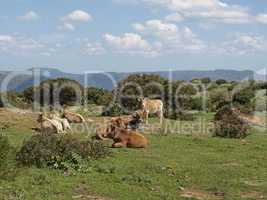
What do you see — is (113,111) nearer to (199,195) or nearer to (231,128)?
(231,128)

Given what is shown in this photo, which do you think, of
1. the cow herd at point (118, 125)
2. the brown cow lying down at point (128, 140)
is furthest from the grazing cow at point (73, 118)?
the brown cow lying down at point (128, 140)

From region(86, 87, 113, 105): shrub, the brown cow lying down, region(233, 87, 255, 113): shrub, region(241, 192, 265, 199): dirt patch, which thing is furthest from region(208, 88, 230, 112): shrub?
region(241, 192, 265, 199): dirt patch

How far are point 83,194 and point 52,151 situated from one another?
2993 mm

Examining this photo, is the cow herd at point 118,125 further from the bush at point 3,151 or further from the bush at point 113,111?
the bush at point 3,151

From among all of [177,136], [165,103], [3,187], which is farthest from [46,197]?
[165,103]

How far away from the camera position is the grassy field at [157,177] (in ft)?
33.9

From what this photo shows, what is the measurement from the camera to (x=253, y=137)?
2169 centimetres

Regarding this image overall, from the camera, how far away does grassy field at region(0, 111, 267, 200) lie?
10336 millimetres

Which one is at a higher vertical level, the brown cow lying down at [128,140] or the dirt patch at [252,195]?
the brown cow lying down at [128,140]

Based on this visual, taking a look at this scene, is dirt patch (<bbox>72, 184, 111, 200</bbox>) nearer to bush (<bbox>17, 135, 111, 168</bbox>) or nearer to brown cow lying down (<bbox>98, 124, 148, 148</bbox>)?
bush (<bbox>17, 135, 111, 168</bbox>)

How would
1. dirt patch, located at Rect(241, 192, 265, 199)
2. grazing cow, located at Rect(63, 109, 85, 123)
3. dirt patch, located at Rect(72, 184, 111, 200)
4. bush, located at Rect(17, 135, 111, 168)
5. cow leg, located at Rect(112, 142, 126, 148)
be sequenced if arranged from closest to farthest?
dirt patch, located at Rect(72, 184, 111, 200)
dirt patch, located at Rect(241, 192, 265, 199)
bush, located at Rect(17, 135, 111, 168)
cow leg, located at Rect(112, 142, 126, 148)
grazing cow, located at Rect(63, 109, 85, 123)

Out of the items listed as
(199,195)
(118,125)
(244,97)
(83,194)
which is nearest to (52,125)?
(118,125)

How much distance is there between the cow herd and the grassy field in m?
0.66

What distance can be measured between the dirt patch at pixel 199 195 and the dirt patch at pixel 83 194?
1.74m
